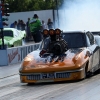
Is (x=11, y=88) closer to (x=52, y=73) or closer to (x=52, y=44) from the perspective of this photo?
(x=52, y=73)

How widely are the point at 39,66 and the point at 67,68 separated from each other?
2.54 feet

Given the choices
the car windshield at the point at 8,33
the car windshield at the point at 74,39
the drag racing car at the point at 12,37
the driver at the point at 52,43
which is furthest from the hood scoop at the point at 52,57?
the car windshield at the point at 8,33

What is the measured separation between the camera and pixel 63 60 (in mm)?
13273

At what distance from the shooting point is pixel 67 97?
10516 millimetres

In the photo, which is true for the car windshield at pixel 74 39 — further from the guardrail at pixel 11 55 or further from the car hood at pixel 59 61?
the guardrail at pixel 11 55

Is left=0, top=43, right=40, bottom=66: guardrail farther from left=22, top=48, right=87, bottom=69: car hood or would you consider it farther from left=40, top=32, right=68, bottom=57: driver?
left=22, top=48, right=87, bottom=69: car hood

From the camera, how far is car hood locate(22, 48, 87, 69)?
42.8ft

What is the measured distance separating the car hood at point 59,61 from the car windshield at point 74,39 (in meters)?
0.77

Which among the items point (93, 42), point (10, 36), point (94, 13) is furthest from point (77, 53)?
point (94, 13)

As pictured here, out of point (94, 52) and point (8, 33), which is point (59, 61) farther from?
point (8, 33)

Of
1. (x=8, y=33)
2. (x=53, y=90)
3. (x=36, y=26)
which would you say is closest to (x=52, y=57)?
(x=53, y=90)

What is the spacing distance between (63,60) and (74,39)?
66.0 inches

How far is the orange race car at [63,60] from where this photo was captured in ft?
42.5

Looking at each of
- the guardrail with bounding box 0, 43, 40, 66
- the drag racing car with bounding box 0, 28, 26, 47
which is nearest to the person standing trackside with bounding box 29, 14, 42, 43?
the drag racing car with bounding box 0, 28, 26, 47
